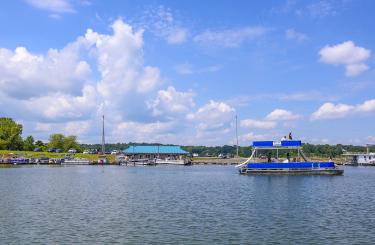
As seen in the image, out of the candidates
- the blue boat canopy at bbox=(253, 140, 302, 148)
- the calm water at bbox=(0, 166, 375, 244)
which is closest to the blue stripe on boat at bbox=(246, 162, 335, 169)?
the blue boat canopy at bbox=(253, 140, 302, 148)

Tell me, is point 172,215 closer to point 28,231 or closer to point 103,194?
point 28,231

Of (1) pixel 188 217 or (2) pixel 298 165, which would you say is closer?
(1) pixel 188 217

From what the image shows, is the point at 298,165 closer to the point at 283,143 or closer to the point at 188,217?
the point at 283,143

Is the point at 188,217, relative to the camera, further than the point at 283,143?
No

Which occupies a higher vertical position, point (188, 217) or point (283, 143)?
point (283, 143)

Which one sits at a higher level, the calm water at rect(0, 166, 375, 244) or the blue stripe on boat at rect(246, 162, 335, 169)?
the blue stripe on boat at rect(246, 162, 335, 169)

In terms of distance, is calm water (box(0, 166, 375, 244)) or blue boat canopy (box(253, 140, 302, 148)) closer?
calm water (box(0, 166, 375, 244))

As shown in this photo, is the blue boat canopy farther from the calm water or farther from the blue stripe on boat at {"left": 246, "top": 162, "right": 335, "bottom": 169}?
the calm water

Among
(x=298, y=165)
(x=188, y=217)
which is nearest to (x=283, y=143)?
(x=298, y=165)

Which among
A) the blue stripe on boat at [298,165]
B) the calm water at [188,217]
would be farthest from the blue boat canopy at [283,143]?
the calm water at [188,217]

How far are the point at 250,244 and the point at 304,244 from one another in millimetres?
4071

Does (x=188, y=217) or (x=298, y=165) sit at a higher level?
(x=298, y=165)

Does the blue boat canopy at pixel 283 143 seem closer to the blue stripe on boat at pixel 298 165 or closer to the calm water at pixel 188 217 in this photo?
the blue stripe on boat at pixel 298 165

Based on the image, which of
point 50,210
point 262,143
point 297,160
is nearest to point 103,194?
point 50,210
